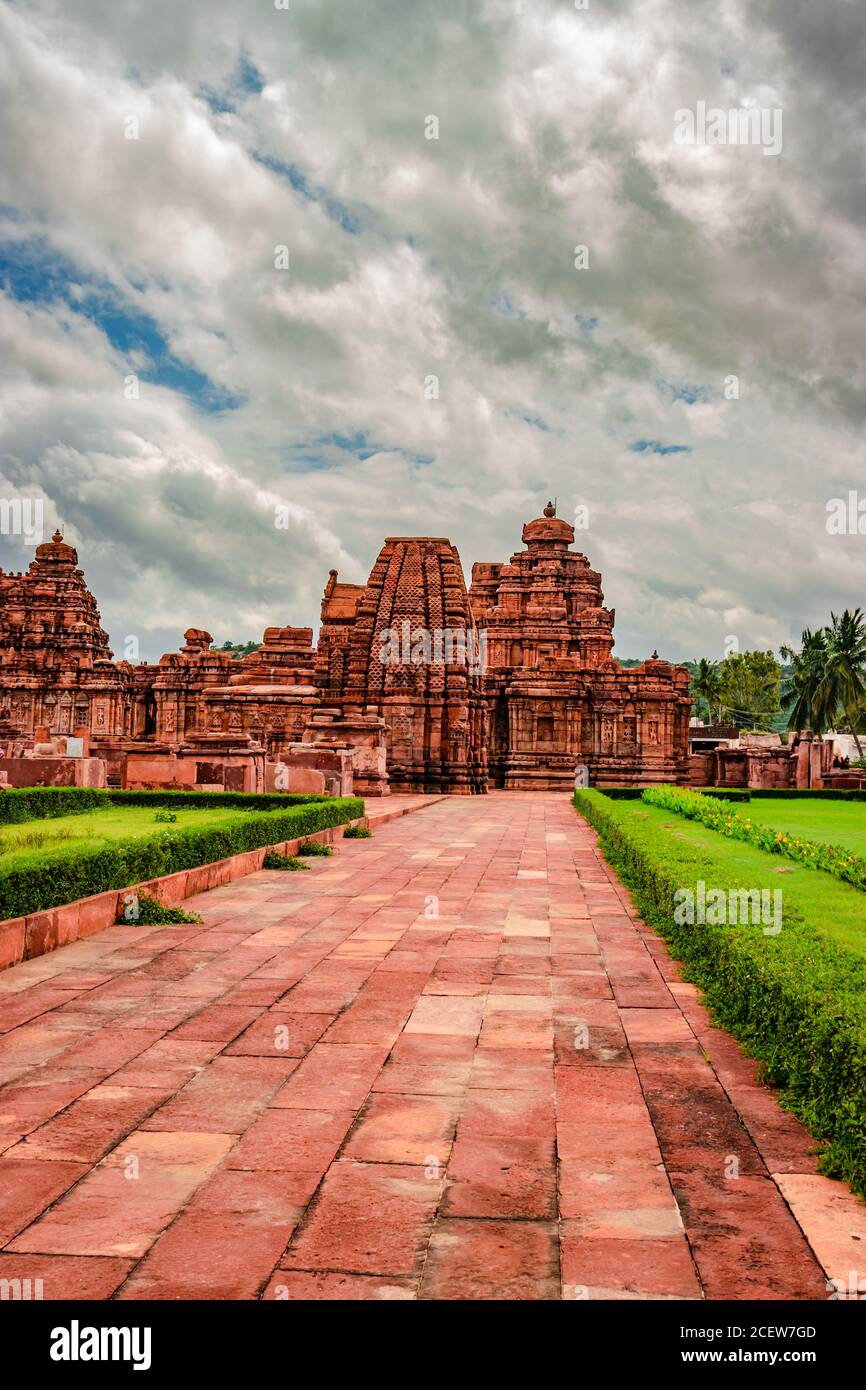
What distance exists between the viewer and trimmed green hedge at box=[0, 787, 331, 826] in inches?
599

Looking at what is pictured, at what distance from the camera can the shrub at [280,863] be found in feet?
38.4

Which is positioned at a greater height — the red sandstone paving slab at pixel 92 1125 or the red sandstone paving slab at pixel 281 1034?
the red sandstone paving slab at pixel 92 1125

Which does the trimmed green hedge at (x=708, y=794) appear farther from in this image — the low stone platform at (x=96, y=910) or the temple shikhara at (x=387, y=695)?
the low stone platform at (x=96, y=910)

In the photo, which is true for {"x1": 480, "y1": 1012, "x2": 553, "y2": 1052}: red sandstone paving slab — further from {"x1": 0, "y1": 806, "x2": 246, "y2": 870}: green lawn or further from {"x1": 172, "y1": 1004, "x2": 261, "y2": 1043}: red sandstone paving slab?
{"x1": 0, "y1": 806, "x2": 246, "y2": 870}: green lawn

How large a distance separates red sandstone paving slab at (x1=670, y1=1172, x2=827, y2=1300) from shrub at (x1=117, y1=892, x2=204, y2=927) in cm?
540

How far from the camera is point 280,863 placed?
1179 centimetres

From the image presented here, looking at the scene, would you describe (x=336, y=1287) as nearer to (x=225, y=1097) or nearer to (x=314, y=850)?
(x=225, y=1097)

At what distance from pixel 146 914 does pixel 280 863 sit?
3630 millimetres

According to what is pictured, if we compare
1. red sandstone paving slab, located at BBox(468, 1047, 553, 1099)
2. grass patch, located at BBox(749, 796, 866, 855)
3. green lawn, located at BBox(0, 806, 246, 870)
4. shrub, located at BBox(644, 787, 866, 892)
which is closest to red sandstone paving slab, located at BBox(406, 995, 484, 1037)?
red sandstone paving slab, located at BBox(468, 1047, 553, 1099)

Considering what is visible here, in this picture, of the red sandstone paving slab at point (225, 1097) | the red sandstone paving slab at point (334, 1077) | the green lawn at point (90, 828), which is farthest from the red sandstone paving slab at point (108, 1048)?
the green lawn at point (90, 828)

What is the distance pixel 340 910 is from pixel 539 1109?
4.82 m

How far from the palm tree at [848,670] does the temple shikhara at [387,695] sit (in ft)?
37.2

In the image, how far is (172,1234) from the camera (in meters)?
3.12

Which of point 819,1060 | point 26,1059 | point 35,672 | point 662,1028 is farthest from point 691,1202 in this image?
point 35,672
